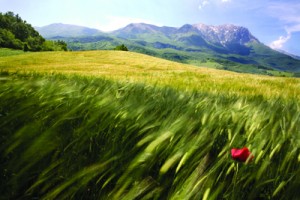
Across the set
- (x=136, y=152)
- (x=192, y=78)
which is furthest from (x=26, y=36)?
(x=136, y=152)

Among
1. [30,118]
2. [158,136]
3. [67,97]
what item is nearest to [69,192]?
[158,136]

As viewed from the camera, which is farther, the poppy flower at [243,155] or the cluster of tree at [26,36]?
the cluster of tree at [26,36]

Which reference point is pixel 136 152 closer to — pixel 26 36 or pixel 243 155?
pixel 243 155

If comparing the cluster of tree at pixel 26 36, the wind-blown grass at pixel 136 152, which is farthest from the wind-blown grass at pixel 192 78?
the cluster of tree at pixel 26 36

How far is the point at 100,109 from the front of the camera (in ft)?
4.76

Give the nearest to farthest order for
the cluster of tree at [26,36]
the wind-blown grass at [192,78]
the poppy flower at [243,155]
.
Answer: the poppy flower at [243,155], the wind-blown grass at [192,78], the cluster of tree at [26,36]

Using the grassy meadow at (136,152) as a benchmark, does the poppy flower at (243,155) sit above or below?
above

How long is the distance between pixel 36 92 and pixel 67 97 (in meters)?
0.19

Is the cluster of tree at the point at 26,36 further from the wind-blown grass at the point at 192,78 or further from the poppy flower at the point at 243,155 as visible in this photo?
the poppy flower at the point at 243,155

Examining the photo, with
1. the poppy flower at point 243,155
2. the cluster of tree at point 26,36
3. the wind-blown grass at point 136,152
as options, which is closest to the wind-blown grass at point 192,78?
the wind-blown grass at point 136,152

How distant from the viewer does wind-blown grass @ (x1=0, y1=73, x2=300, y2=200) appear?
1026 mm

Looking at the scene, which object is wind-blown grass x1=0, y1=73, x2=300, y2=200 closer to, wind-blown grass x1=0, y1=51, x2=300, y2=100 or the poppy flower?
the poppy flower

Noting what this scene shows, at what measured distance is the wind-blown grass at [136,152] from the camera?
1.03 metres

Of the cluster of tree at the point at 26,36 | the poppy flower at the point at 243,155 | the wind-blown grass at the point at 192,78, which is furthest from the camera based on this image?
the cluster of tree at the point at 26,36
